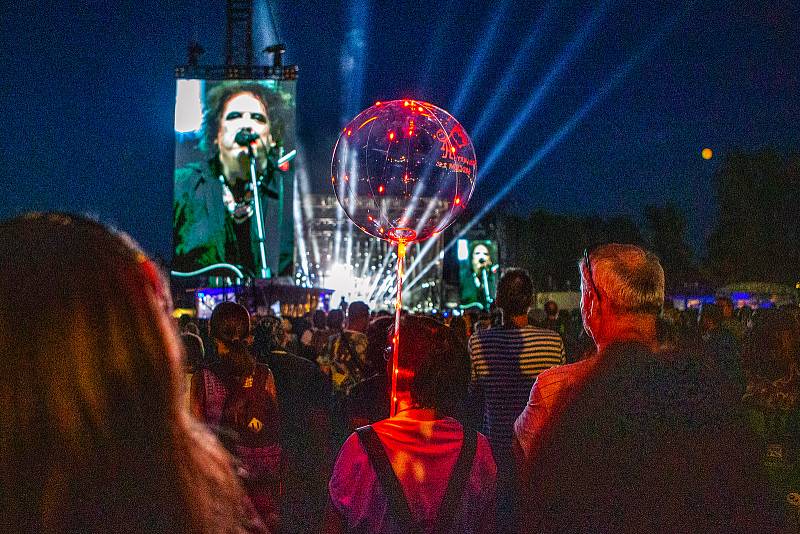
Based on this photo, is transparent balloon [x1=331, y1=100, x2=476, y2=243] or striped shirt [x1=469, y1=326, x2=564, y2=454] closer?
striped shirt [x1=469, y1=326, x2=564, y2=454]

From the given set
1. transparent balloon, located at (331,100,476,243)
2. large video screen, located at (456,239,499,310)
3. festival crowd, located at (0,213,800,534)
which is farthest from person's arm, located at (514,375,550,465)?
large video screen, located at (456,239,499,310)

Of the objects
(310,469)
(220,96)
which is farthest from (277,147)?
(310,469)

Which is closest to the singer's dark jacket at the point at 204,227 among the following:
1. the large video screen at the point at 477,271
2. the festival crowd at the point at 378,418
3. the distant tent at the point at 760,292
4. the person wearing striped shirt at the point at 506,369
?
the large video screen at the point at 477,271

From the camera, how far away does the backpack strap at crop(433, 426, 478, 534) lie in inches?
117

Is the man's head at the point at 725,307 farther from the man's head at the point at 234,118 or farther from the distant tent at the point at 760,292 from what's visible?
the man's head at the point at 234,118

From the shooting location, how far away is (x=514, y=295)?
4996 mm

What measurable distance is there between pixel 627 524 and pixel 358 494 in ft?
3.45

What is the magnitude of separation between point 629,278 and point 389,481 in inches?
44.3

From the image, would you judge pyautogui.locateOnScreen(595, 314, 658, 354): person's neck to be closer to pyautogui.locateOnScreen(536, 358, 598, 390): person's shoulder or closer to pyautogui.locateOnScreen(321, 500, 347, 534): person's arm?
pyautogui.locateOnScreen(536, 358, 598, 390): person's shoulder

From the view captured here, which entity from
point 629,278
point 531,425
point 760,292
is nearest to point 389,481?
point 531,425

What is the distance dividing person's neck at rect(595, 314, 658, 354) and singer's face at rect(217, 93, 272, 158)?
25.9m

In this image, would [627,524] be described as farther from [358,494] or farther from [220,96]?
[220,96]

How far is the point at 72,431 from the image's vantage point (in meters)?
1.27

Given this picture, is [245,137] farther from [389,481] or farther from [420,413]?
[389,481]
